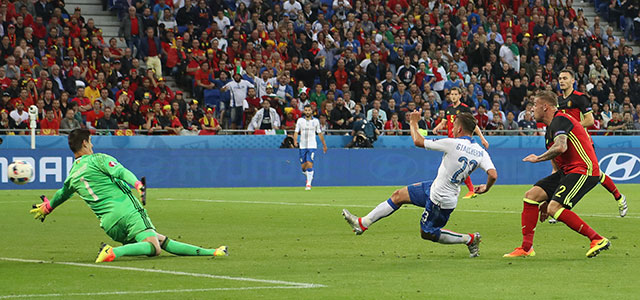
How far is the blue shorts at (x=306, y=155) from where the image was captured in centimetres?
2802

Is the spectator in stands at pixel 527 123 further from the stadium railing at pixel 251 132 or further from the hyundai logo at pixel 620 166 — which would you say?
the hyundai logo at pixel 620 166

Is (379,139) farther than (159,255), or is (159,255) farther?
(379,139)

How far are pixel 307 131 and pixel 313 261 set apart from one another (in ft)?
54.5

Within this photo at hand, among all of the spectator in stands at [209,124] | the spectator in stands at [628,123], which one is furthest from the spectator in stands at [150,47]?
the spectator in stands at [628,123]

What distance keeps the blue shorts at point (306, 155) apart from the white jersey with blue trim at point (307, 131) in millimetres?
140

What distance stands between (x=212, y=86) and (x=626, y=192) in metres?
11.4

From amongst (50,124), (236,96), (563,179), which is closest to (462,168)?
(563,179)

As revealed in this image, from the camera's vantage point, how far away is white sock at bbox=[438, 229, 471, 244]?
1148cm

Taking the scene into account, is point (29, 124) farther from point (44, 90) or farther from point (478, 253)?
point (478, 253)

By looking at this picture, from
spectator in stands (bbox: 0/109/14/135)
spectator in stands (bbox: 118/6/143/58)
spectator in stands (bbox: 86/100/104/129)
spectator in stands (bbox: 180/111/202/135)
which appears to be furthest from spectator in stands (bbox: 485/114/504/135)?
spectator in stands (bbox: 0/109/14/135)

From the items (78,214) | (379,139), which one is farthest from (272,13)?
(78,214)

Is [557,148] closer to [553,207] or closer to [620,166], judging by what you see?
[553,207]

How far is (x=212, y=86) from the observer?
1176 inches

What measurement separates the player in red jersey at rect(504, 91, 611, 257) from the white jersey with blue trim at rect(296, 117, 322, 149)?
1595cm
